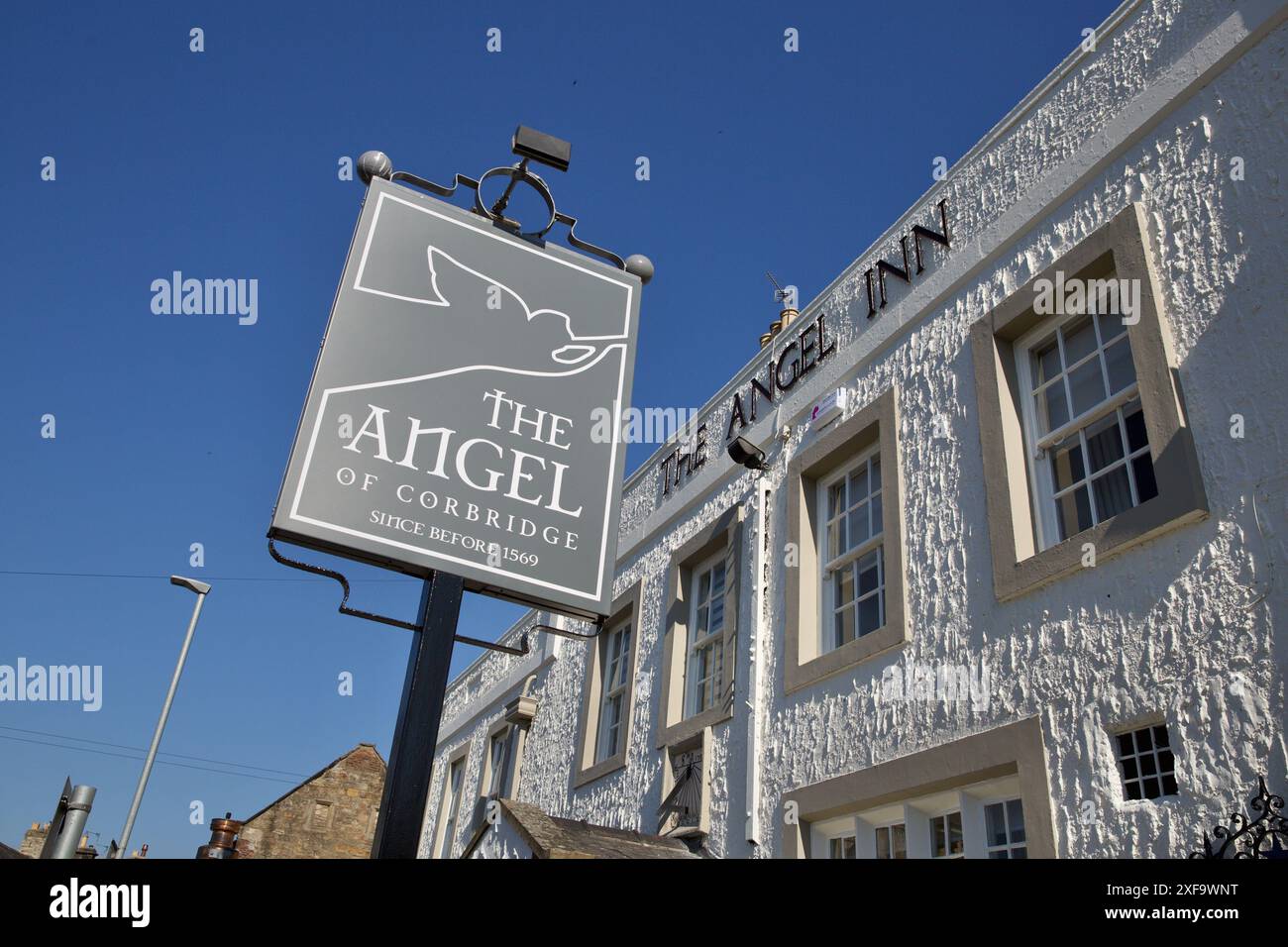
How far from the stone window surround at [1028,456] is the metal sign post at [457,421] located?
8.98 ft

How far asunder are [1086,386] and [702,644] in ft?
14.0

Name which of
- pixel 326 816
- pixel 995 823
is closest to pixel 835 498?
pixel 995 823

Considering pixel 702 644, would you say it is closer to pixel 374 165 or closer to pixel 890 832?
pixel 890 832

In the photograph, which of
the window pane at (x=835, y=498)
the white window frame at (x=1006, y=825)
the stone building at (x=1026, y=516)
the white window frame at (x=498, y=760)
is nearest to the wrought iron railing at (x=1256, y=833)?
the stone building at (x=1026, y=516)

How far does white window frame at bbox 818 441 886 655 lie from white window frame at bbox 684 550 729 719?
3.75 feet

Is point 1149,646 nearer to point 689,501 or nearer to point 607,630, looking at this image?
point 689,501

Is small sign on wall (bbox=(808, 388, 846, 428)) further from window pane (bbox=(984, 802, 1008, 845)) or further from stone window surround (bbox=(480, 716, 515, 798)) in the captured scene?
stone window surround (bbox=(480, 716, 515, 798))

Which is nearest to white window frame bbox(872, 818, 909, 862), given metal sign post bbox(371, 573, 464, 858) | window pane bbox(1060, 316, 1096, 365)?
window pane bbox(1060, 316, 1096, 365)

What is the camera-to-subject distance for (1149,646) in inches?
194

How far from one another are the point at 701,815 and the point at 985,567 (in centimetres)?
323

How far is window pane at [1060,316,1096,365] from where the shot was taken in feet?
20.1

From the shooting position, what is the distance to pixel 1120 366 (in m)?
5.82

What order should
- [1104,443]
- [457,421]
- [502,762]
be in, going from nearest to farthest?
[457,421]
[1104,443]
[502,762]

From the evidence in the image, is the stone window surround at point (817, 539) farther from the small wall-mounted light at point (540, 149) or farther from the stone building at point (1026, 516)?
the small wall-mounted light at point (540, 149)
